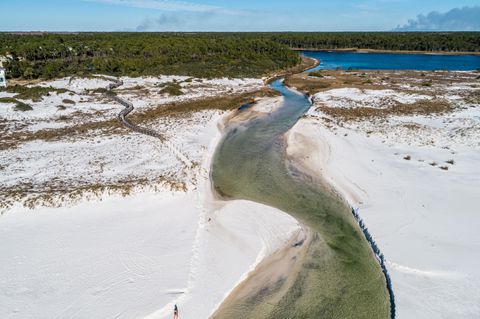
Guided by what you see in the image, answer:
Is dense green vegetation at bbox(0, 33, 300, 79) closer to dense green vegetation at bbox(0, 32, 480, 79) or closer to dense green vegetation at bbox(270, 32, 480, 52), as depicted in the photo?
dense green vegetation at bbox(0, 32, 480, 79)

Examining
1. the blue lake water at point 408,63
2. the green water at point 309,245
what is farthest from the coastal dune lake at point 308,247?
the blue lake water at point 408,63

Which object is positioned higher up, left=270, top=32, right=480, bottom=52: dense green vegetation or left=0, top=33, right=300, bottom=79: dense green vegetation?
left=270, top=32, right=480, bottom=52: dense green vegetation

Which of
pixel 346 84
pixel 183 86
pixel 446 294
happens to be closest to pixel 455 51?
pixel 346 84

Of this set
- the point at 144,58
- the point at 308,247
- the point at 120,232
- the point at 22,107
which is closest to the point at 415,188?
the point at 308,247

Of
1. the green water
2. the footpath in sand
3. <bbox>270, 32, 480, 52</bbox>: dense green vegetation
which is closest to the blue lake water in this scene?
<bbox>270, 32, 480, 52</bbox>: dense green vegetation

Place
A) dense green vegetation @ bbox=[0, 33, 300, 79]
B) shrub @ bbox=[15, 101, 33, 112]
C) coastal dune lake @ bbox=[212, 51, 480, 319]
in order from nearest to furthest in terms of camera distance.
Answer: coastal dune lake @ bbox=[212, 51, 480, 319] → shrub @ bbox=[15, 101, 33, 112] → dense green vegetation @ bbox=[0, 33, 300, 79]
